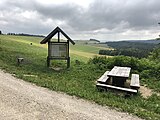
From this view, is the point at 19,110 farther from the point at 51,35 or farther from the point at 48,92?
the point at 51,35

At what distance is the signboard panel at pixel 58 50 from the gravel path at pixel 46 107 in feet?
26.3

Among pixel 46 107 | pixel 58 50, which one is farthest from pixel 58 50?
pixel 46 107

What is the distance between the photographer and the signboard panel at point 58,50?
15750 millimetres

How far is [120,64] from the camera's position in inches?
629

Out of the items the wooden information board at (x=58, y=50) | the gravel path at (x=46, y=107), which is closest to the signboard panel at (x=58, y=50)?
the wooden information board at (x=58, y=50)

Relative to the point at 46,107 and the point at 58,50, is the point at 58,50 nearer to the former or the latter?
the point at 58,50

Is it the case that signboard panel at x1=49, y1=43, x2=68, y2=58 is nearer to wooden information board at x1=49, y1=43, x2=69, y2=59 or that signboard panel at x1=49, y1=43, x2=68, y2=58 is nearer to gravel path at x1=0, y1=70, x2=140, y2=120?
wooden information board at x1=49, y1=43, x2=69, y2=59

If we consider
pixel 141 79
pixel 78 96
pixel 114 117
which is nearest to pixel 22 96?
pixel 78 96

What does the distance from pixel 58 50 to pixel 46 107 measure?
9.94 meters

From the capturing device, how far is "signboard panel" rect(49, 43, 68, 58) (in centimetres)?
1575

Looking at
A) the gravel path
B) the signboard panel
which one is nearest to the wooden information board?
the signboard panel

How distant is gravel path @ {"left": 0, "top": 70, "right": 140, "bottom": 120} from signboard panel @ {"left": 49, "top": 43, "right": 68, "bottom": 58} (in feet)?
26.3

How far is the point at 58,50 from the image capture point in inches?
623

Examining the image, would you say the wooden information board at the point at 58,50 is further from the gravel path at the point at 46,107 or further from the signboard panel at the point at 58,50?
the gravel path at the point at 46,107
